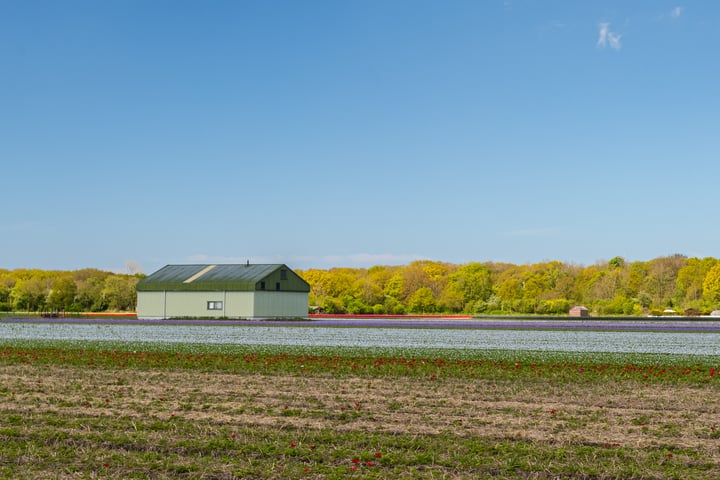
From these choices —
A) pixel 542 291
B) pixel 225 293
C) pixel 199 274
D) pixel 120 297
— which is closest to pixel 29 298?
pixel 120 297

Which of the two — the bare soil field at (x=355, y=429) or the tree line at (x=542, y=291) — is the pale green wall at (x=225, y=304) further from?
the bare soil field at (x=355, y=429)

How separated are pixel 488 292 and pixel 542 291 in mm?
11428

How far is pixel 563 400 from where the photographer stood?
60.3 feet

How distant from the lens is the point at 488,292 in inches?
5344

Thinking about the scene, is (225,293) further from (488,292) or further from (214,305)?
(488,292)

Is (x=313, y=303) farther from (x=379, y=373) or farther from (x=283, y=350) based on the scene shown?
(x=379, y=373)

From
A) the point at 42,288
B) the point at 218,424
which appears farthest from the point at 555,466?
the point at 42,288

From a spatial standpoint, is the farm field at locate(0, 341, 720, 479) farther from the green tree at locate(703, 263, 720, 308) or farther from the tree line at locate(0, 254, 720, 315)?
the green tree at locate(703, 263, 720, 308)

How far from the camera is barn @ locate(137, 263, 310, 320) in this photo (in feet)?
276

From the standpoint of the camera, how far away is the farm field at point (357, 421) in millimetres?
11461

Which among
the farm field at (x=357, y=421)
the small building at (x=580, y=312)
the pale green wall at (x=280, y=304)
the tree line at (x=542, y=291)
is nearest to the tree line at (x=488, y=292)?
the tree line at (x=542, y=291)

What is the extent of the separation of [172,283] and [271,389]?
235ft

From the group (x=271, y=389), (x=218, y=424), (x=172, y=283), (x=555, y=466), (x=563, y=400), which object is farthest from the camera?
(x=172, y=283)

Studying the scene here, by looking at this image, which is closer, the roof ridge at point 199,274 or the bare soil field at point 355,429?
the bare soil field at point 355,429
